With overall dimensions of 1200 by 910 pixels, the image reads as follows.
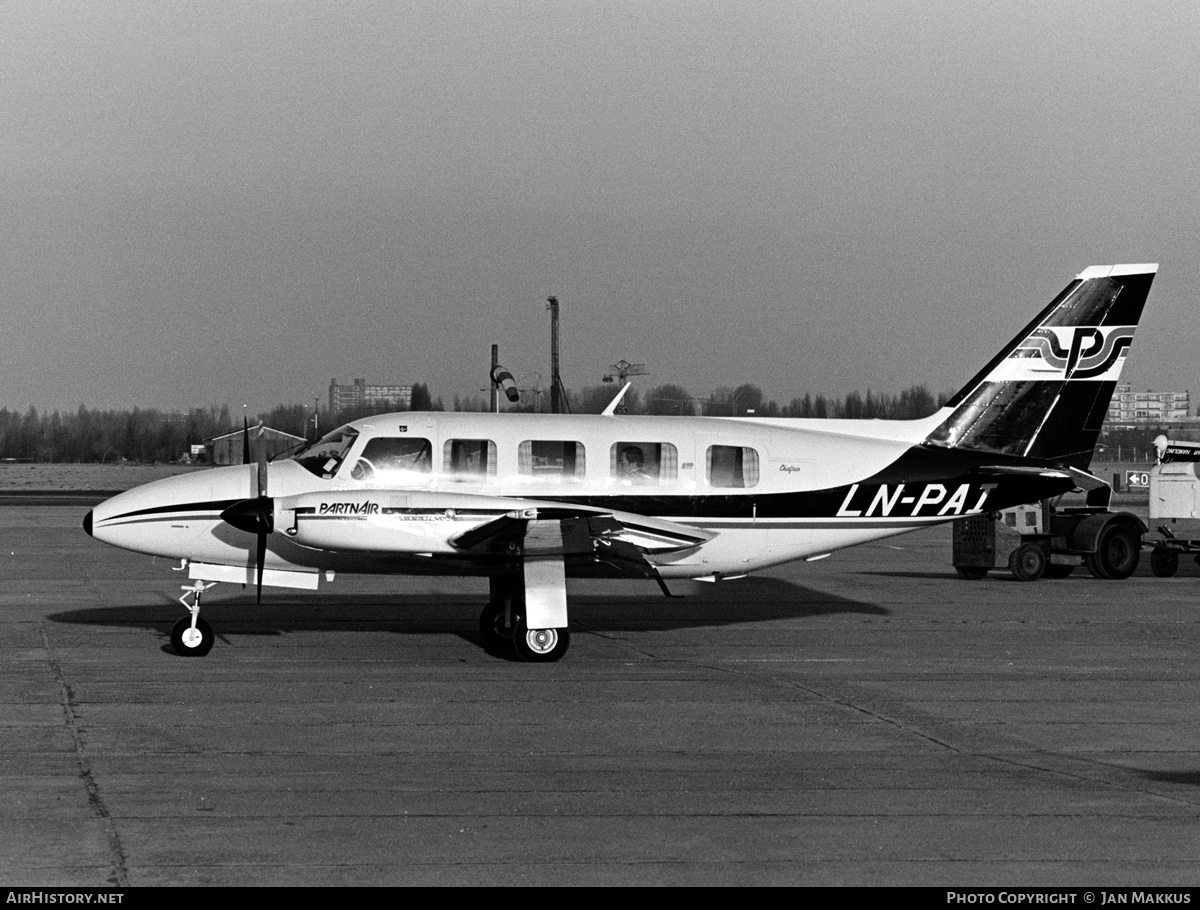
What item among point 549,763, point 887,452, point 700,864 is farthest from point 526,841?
point 887,452

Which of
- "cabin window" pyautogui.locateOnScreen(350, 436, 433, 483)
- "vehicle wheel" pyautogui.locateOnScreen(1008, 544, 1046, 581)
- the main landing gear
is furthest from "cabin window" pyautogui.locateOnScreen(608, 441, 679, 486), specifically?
"vehicle wheel" pyautogui.locateOnScreen(1008, 544, 1046, 581)

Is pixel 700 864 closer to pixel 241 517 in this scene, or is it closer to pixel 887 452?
pixel 241 517

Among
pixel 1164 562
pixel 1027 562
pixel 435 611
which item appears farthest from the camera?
pixel 1164 562

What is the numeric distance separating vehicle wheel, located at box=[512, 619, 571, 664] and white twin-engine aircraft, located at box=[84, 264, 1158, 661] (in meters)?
0.02

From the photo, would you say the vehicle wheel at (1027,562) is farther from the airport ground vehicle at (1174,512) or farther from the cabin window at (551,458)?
the cabin window at (551,458)

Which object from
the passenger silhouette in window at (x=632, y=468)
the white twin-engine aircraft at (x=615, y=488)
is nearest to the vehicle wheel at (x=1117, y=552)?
the white twin-engine aircraft at (x=615, y=488)

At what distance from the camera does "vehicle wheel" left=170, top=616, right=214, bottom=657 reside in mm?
15031

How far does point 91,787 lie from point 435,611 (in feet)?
35.5

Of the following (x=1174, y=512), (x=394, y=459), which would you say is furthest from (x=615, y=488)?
(x=1174, y=512)

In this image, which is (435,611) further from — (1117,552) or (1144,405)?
(1144,405)

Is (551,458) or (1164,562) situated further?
(1164,562)

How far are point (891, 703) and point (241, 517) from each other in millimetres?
6722

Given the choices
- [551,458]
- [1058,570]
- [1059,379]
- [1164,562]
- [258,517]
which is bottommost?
[1058,570]

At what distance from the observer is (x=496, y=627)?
15883 mm
